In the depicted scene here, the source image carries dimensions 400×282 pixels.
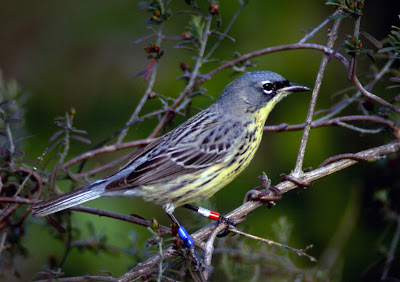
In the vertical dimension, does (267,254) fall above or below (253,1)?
below

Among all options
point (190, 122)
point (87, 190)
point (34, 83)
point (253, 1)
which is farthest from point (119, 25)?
point (87, 190)

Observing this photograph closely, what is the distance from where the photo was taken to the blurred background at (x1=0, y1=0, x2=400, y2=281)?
12.6 feet

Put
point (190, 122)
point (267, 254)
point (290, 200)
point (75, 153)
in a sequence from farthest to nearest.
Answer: point (75, 153) → point (290, 200) → point (190, 122) → point (267, 254)

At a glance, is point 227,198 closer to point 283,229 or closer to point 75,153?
point 283,229

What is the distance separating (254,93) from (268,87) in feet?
0.35

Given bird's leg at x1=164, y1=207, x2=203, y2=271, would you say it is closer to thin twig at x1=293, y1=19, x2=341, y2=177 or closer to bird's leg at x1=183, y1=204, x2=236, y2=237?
bird's leg at x1=183, y1=204, x2=236, y2=237

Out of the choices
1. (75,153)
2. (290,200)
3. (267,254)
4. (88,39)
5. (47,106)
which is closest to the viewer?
(267,254)

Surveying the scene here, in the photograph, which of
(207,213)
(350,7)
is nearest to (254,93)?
(207,213)

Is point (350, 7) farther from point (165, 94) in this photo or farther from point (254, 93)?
point (165, 94)

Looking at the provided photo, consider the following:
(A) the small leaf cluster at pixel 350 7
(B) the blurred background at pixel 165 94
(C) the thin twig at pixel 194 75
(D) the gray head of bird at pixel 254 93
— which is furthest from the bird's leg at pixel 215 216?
(A) the small leaf cluster at pixel 350 7

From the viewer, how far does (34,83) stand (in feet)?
16.0

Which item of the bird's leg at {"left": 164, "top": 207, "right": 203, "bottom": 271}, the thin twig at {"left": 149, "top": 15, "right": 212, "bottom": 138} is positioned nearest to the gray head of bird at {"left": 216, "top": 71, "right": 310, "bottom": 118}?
the thin twig at {"left": 149, "top": 15, "right": 212, "bottom": 138}

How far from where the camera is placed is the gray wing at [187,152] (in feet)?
11.1

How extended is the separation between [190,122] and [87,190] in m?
0.83
